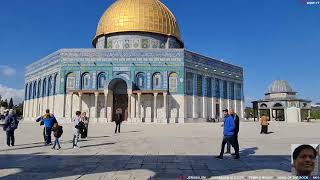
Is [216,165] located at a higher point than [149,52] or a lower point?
lower

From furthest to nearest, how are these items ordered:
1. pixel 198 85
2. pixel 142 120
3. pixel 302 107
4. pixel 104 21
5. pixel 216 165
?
pixel 302 107
pixel 104 21
pixel 198 85
pixel 142 120
pixel 216 165

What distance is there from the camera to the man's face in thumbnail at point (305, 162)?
8.90 feet

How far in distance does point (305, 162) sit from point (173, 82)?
3271 cm

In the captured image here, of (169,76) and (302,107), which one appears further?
(302,107)

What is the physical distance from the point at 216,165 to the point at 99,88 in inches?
1162

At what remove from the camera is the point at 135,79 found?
3516 cm

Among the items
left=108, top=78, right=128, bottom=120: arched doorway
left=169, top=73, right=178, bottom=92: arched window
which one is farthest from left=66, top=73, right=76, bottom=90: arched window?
left=169, top=73, right=178, bottom=92: arched window

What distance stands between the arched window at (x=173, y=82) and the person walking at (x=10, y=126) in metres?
24.7

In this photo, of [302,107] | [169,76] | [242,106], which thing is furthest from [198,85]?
[302,107]

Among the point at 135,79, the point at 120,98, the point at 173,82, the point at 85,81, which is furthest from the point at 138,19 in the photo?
the point at 120,98

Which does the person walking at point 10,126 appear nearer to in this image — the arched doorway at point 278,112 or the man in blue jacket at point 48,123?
the man in blue jacket at point 48,123

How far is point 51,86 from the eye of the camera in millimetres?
38219

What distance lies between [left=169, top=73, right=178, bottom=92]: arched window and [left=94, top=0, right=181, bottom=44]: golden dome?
7.13m

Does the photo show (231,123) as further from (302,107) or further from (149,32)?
(302,107)
